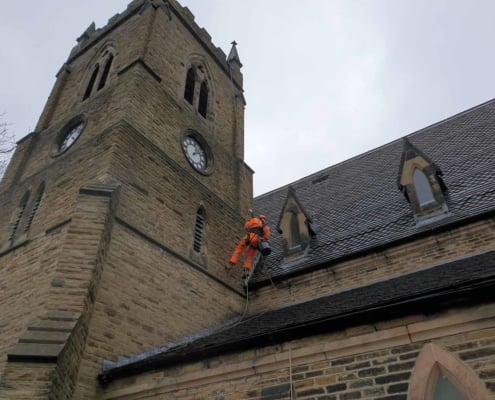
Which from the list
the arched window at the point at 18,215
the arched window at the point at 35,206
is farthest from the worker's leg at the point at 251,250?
the arched window at the point at 18,215

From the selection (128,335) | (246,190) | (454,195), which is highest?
(246,190)

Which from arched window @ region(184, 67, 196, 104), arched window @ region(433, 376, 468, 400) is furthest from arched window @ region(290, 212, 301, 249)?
arched window @ region(433, 376, 468, 400)

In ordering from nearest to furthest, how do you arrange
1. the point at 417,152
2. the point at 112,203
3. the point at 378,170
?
the point at 112,203
the point at 417,152
the point at 378,170

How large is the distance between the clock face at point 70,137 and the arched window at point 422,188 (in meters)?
8.84

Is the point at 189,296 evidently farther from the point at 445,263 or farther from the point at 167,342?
the point at 445,263

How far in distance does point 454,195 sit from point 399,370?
5766mm

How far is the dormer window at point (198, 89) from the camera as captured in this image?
1515cm

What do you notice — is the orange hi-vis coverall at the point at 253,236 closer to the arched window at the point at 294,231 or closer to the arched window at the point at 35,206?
the arched window at the point at 294,231

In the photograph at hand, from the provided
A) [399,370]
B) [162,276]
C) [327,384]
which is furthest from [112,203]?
[399,370]

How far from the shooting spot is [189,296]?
10.1 m

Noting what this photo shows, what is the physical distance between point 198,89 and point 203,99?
47 centimetres

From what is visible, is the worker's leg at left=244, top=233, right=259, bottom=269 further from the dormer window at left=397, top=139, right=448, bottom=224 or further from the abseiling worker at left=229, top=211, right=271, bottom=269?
the dormer window at left=397, top=139, right=448, bottom=224

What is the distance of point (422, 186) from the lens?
33.2 feet

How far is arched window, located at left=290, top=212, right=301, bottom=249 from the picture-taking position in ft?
38.0
